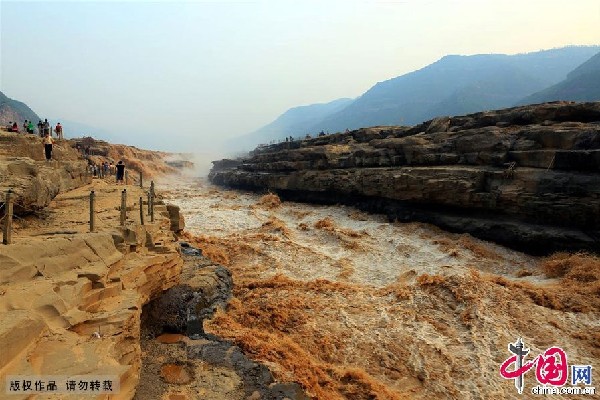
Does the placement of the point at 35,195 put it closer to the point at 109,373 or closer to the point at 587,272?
the point at 109,373

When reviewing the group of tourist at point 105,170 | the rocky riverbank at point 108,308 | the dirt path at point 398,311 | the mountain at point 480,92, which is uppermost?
the mountain at point 480,92

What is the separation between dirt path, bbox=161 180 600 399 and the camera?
9.08 meters

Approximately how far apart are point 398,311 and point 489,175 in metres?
12.3

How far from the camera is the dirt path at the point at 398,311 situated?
357 inches

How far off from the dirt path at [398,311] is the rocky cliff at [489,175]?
1.48 m

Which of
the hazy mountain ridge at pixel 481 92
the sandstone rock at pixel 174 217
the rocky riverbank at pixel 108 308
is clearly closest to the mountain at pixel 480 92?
the hazy mountain ridge at pixel 481 92

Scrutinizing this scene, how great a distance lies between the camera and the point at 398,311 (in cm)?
1252

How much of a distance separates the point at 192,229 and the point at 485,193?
17.7 metres

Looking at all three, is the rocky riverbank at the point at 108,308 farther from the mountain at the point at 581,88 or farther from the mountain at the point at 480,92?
the mountain at the point at 480,92

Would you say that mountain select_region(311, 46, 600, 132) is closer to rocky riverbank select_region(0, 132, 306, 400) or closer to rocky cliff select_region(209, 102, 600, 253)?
rocky cliff select_region(209, 102, 600, 253)

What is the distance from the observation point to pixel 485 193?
20.5m

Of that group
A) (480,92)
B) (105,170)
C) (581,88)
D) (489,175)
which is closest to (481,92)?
(480,92)

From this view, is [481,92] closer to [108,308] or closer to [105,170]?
[105,170]

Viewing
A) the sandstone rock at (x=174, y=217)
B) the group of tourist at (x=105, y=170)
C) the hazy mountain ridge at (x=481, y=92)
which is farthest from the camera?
the hazy mountain ridge at (x=481, y=92)
